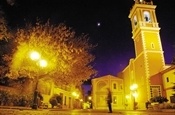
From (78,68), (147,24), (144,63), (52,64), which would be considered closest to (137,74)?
(144,63)

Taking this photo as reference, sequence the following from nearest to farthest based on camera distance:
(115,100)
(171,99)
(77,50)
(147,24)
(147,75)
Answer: (77,50)
(171,99)
(147,75)
(147,24)
(115,100)

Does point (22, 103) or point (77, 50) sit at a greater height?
point (77, 50)

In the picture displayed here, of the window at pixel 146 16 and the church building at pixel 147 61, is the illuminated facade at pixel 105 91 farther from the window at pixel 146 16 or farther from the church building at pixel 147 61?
the window at pixel 146 16

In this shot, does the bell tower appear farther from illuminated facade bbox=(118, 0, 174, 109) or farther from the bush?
the bush

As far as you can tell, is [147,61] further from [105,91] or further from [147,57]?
[105,91]

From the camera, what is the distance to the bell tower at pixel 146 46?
3381cm

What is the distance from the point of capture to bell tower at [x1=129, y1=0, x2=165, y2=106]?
111 feet

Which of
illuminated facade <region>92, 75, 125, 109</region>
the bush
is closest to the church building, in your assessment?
illuminated facade <region>92, 75, 125, 109</region>

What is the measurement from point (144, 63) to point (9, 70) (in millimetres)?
21482

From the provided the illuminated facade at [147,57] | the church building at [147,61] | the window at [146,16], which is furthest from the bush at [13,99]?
the window at [146,16]

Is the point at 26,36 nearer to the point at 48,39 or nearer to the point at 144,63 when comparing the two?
the point at 48,39

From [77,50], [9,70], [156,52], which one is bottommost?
[9,70]

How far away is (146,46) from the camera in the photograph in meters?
35.5

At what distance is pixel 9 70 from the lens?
20875 millimetres
